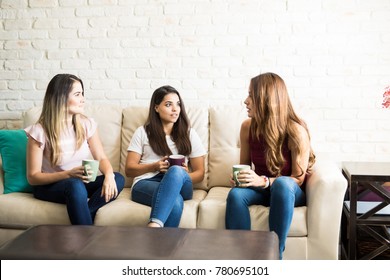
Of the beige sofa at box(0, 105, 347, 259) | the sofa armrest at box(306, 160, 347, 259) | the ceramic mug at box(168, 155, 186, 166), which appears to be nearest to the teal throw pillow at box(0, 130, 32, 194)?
the beige sofa at box(0, 105, 347, 259)

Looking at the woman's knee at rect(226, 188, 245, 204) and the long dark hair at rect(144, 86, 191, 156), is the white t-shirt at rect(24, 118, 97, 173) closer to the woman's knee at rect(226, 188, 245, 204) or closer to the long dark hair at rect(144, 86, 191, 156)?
the long dark hair at rect(144, 86, 191, 156)

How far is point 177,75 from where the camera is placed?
3377 mm

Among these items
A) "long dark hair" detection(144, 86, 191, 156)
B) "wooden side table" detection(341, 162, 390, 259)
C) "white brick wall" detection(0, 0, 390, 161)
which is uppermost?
"white brick wall" detection(0, 0, 390, 161)

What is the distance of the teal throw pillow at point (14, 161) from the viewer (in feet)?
9.24

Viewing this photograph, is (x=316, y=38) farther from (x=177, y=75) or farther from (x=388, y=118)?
(x=177, y=75)

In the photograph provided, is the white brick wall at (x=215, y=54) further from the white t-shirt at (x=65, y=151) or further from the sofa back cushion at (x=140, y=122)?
the white t-shirt at (x=65, y=151)

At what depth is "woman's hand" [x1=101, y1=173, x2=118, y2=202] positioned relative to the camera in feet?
8.43

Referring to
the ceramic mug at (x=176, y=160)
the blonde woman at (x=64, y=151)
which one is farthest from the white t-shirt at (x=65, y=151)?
the ceramic mug at (x=176, y=160)

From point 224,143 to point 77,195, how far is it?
38.7 inches

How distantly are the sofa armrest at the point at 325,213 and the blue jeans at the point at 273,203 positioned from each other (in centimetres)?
10

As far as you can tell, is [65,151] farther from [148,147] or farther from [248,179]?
[248,179]

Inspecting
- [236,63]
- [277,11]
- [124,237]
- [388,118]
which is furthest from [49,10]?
[388,118]

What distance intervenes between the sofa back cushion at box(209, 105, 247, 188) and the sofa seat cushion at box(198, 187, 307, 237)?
39 centimetres

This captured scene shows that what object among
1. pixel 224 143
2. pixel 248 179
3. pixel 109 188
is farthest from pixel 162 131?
pixel 248 179
